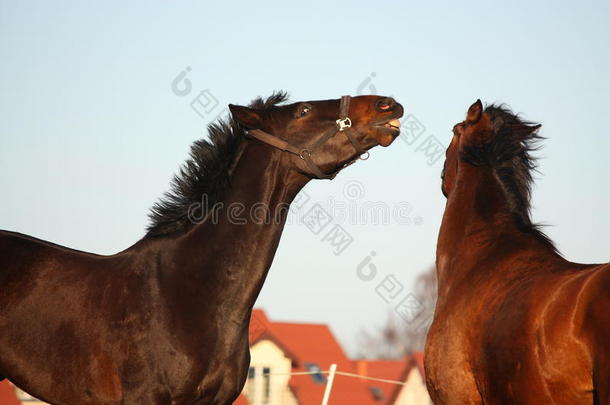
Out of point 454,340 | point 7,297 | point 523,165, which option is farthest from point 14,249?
point 523,165

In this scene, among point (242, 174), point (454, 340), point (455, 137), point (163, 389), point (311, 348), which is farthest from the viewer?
point (311, 348)

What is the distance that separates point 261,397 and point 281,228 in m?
13.5

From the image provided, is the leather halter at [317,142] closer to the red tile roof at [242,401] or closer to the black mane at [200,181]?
the black mane at [200,181]

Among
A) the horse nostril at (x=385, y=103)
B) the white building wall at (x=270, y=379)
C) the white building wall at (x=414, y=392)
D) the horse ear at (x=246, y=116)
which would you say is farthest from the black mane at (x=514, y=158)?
the white building wall at (x=414, y=392)

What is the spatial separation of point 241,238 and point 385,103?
150 centimetres

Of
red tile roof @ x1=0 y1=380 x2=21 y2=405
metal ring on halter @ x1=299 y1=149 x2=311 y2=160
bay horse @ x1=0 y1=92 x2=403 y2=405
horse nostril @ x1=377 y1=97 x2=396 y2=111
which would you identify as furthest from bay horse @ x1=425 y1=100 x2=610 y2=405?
red tile roof @ x1=0 y1=380 x2=21 y2=405

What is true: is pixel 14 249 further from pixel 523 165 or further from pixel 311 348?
pixel 311 348

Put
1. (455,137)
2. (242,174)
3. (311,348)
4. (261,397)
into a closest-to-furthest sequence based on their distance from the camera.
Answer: (242,174) → (455,137) → (261,397) → (311,348)

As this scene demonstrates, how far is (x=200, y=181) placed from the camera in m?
5.95

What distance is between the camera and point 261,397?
61.1ft

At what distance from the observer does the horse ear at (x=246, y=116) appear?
→ 601cm

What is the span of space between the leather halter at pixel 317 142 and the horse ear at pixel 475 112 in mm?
893

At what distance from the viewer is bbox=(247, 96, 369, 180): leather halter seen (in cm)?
595

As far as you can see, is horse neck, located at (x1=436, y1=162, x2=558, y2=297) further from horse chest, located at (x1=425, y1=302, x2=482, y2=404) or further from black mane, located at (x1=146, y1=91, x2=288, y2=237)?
black mane, located at (x1=146, y1=91, x2=288, y2=237)
